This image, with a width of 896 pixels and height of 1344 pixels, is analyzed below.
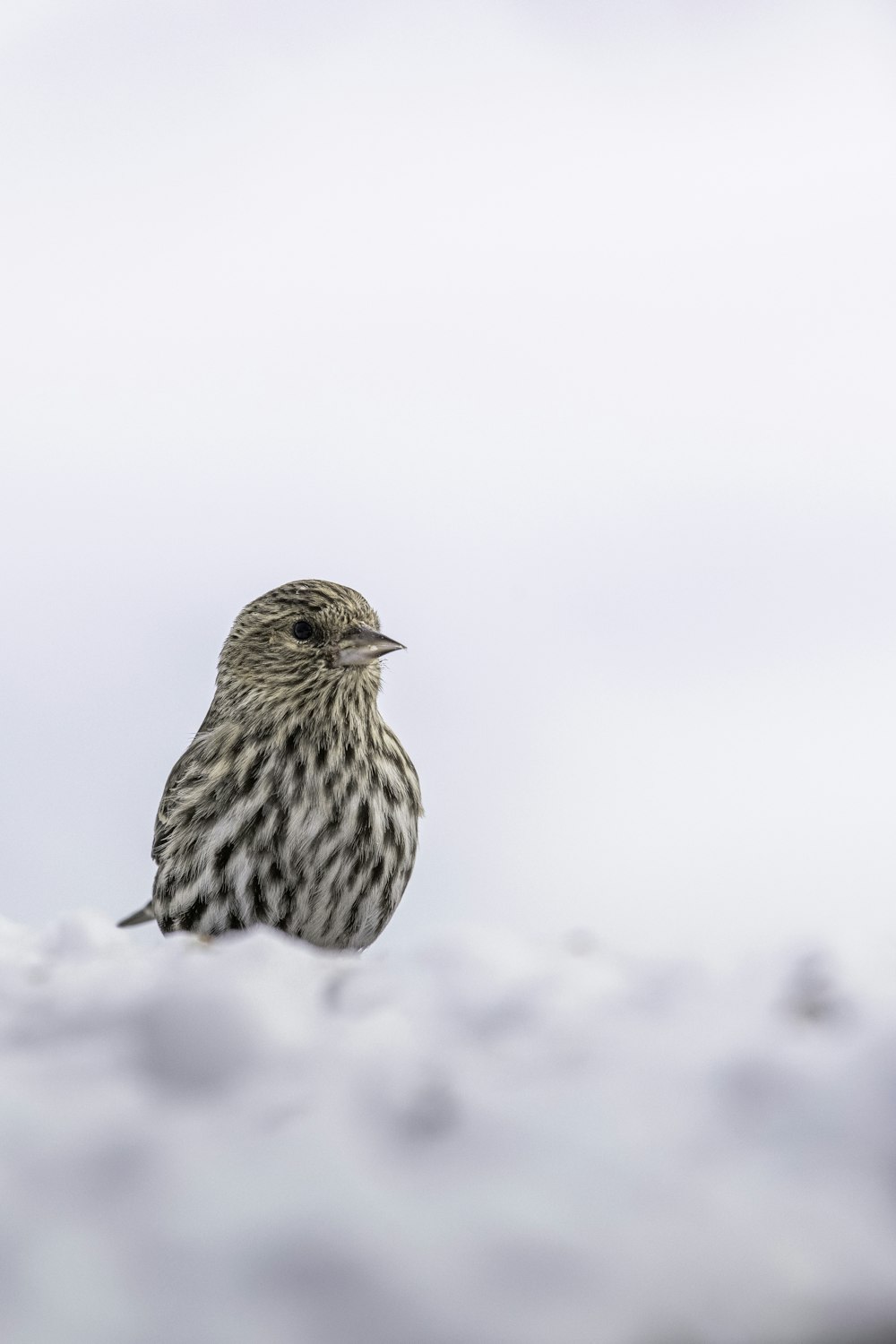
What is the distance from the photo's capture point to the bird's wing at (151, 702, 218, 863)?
517 cm

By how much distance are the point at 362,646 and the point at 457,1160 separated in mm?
3179

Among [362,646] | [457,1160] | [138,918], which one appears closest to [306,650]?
[362,646]

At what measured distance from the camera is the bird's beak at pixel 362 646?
4938mm

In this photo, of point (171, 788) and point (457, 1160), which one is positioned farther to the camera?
point (171, 788)

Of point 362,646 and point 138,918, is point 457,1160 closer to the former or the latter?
point 362,646

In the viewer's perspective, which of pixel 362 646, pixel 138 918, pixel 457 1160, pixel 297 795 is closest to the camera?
pixel 457 1160

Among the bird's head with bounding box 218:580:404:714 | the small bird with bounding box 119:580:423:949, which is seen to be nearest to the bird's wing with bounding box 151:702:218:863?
the small bird with bounding box 119:580:423:949

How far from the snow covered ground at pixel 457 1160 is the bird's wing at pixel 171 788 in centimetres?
269

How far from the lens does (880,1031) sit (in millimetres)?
2125

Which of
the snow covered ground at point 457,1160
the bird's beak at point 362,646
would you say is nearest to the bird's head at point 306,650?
the bird's beak at point 362,646

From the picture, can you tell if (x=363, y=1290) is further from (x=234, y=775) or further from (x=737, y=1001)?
(x=234, y=775)

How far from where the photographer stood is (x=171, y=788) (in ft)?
17.4

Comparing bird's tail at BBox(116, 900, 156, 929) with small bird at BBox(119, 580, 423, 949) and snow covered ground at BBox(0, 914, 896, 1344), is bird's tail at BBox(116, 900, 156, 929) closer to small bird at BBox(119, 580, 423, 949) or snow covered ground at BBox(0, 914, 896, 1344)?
small bird at BBox(119, 580, 423, 949)

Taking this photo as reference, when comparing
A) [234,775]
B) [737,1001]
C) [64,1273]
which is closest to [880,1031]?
[737,1001]
